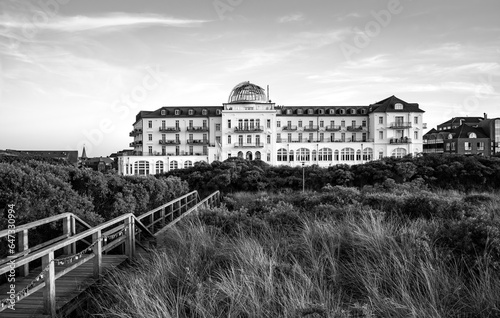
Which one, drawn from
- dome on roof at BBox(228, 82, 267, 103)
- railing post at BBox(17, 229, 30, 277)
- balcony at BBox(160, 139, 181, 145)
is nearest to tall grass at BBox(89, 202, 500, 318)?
railing post at BBox(17, 229, 30, 277)

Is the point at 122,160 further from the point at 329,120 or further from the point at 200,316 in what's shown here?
the point at 200,316

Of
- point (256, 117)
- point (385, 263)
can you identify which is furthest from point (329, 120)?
point (385, 263)

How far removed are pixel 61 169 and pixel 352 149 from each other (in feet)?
189

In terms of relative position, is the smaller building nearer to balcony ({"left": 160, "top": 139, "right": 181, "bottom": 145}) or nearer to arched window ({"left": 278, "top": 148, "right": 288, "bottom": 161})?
arched window ({"left": 278, "top": 148, "right": 288, "bottom": 161})

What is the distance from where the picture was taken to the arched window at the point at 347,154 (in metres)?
63.7

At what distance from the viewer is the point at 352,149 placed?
211 ft

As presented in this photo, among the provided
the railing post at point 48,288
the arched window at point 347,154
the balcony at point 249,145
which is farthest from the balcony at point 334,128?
the railing post at point 48,288

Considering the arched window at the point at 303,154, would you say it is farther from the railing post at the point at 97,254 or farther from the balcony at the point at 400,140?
the railing post at the point at 97,254

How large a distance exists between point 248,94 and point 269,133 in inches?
297

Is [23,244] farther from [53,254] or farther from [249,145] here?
[249,145]

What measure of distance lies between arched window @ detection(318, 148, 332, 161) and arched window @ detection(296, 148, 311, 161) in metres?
1.84

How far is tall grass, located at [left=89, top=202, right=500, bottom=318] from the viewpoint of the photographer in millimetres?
4055

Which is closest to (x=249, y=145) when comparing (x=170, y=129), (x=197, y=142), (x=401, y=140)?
(x=197, y=142)

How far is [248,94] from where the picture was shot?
64.3 metres
